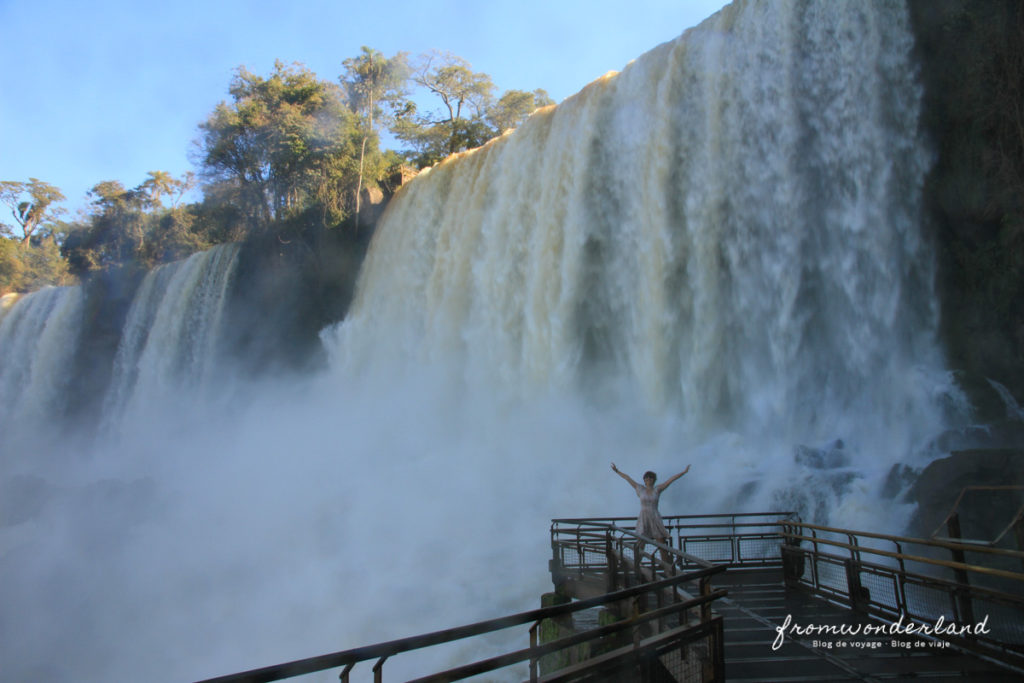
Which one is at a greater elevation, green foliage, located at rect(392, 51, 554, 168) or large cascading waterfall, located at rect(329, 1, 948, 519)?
green foliage, located at rect(392, 51, 554, 168)

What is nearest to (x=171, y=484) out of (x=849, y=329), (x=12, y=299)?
(x=849, y=329)

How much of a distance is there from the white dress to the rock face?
16.7 feet

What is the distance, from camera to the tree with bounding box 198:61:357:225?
3638 cm

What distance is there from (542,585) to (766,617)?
7.03 meters

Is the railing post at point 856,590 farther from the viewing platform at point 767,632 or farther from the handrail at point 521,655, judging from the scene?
the handrail at point 521,655

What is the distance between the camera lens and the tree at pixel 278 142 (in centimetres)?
3638

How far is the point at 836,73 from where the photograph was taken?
14047 mm

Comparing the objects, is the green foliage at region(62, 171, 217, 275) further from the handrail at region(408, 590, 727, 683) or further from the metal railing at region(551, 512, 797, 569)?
the handrail at region(408, 590, 727, 683)

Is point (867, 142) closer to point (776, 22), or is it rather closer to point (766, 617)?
point (776, 22)

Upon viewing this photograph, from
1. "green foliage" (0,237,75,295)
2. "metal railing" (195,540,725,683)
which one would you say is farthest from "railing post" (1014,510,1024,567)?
"green foliage" (0,237,75,295)

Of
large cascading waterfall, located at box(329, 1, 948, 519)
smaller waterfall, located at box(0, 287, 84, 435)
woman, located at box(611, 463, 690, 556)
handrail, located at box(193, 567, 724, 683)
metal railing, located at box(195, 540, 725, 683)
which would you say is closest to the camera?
handrail, located at box(193, 567, 724, 683)

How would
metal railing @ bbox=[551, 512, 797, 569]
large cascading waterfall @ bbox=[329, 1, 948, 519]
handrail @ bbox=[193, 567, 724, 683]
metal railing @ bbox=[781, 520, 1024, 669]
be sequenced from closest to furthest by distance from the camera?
handrail @ bbox=[193, 567, 724, 683] < metal railing @ bbox=[781, 520, 1024, 669] < metal railing @ bbox=[551, 512, 797, 569] < large cascading waterfall @ bbox=[329, 1, 948, 519]

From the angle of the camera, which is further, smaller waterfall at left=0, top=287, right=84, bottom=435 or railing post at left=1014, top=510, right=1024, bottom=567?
smaller waterfall at left=0, top=287, right=84, bottom=435

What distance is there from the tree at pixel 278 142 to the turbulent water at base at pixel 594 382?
620 inches
